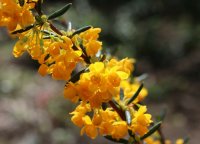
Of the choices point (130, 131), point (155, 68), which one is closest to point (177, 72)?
point (155, 68)

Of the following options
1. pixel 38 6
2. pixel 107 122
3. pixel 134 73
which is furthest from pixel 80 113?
pixel 134 73

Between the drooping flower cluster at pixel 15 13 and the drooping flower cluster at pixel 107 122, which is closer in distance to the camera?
the drooping flower cluster at pixel 15 13

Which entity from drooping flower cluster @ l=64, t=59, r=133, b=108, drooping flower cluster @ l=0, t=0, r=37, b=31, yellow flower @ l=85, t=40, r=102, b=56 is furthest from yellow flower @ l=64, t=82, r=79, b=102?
drooping flower cluster @ l=0, t=0, r=37, b=31

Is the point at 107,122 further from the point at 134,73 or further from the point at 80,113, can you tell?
the point at 134,73

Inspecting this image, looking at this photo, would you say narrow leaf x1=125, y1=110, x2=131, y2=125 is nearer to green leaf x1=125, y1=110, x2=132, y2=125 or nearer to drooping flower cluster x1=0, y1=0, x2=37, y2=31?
green leaf x1=125, y1=110, x2=132, y2=125

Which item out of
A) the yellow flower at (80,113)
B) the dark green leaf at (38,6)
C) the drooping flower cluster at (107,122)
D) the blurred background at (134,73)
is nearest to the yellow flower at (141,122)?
the drooping flower cluster at (107,122)

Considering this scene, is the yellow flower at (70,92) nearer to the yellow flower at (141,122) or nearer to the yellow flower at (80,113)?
the yellow flower at (80,113)

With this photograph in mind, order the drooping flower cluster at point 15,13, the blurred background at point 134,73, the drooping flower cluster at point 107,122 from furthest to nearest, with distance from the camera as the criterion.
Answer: the blurred background at point 134,73, the drooping flower cluster at point 107,122, the drooping flower cluster at point 15,13

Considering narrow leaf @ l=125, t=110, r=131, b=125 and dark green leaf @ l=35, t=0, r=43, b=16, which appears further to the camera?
narrow leaf @ l=125, t=110, r=131, b=125

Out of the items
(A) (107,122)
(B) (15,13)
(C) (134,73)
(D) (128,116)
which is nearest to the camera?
(B) (15,13)
